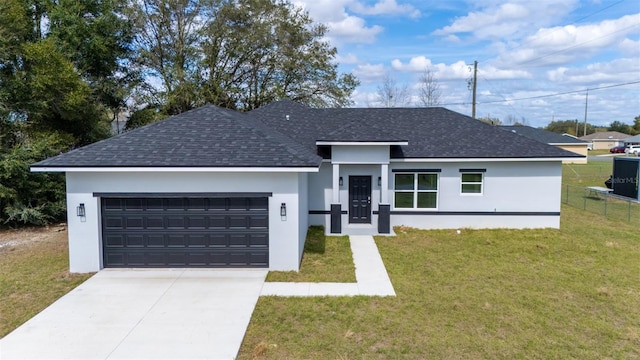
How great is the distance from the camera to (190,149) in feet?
32.7

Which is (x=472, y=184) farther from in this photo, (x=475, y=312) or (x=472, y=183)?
(x=475, y=312)

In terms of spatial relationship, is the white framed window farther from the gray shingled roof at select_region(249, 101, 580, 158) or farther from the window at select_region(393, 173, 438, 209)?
the window at select_region(393, 173, 438, 209)

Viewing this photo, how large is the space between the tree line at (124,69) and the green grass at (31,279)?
3.97 metres

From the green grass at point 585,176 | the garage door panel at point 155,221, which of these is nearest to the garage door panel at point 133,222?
the garage door panel at point 155,221

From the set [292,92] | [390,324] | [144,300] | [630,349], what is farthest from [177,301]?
[292,92]

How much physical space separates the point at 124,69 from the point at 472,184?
2147cm

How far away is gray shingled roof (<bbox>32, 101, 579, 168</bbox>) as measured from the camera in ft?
31.3

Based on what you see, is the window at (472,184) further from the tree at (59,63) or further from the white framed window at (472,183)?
the tree at (59,63)

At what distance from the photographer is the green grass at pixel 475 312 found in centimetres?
621

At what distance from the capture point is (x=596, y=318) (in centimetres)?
729

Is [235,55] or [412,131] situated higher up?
[235,55]

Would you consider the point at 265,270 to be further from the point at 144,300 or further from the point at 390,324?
the point at 390,324

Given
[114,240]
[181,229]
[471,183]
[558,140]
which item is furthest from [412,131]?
[558,140]

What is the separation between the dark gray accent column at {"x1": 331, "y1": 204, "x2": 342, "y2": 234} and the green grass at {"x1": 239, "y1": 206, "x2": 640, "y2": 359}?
8.30ft
